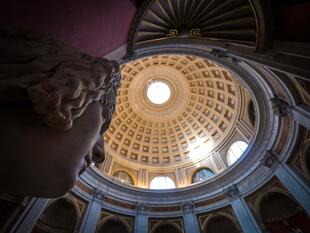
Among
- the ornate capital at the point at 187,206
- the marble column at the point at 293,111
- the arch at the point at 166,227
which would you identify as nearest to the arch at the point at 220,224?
the ornate capital at the point at 187,206

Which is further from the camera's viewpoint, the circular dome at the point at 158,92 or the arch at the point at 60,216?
the circular dome at the point at 158,92

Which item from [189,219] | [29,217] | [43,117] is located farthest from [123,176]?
[43,117]

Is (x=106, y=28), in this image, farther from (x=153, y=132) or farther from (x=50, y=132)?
(x=153, y=132)

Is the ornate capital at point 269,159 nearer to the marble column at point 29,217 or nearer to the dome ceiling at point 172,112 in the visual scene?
the dome ceiling at point 172,112

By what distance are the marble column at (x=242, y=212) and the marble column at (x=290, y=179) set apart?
103 inches

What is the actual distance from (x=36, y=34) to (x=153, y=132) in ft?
64.5

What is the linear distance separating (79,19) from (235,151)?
1512cm

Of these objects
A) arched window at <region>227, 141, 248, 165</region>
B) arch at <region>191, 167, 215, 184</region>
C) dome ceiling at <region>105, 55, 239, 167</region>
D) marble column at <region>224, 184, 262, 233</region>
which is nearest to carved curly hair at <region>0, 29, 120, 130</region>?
marble column at <region>224, 184, 262, 233</region>

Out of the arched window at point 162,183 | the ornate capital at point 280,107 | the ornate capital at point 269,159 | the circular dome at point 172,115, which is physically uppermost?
the circular dome at point 172,115

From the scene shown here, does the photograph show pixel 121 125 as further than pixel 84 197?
Yes

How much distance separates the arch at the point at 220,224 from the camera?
12.6 metres

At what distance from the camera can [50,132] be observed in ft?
6.16

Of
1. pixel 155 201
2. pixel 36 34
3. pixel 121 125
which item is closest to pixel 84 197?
pixel 155 201

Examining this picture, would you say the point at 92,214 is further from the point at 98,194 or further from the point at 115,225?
the point at 115,225
